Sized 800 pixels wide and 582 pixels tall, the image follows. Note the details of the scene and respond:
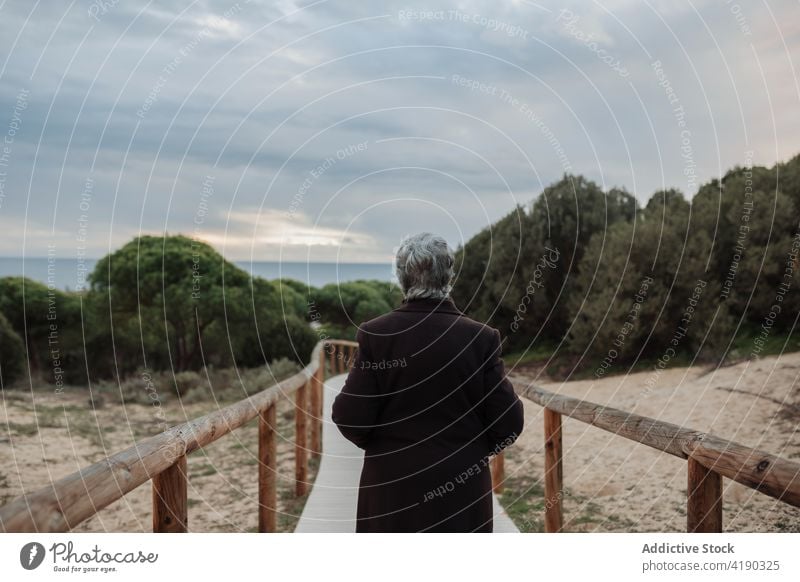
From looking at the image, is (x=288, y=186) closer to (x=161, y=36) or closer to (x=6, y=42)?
(x=161, y=36)

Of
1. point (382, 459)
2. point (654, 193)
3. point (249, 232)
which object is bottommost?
point (382, 459)

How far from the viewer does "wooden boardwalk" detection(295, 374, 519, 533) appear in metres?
4.03

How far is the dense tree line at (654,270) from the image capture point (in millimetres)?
9688

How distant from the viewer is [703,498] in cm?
253

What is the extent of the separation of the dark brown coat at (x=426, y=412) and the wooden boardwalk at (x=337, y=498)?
6.03 feet

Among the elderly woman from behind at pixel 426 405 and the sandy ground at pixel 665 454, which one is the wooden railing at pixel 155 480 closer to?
the elderly woman from behind at pixel 426 405

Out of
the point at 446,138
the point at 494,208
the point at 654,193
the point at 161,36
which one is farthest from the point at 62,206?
the point at 654,193

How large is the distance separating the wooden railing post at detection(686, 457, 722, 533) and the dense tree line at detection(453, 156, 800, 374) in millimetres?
5076

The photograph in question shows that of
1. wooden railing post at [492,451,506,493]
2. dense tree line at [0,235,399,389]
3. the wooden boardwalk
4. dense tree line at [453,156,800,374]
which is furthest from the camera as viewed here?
dense tree line at [0,235,399,389]

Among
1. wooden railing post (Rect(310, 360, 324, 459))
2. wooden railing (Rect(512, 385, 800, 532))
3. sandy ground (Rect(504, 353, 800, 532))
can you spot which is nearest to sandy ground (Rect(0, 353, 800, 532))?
sandy ground (Rect(504, 353, 800, 532))

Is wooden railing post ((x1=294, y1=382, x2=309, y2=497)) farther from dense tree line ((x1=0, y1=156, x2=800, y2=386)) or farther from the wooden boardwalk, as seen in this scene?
Answer: dense tree line ((x1=0, y1=156, x2=800, y2=386))

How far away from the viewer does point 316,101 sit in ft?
14.0

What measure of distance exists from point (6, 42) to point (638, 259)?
423 inches

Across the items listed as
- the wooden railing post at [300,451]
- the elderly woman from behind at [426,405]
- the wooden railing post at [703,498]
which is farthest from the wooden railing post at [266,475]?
the wooden railing post at [703,498]
